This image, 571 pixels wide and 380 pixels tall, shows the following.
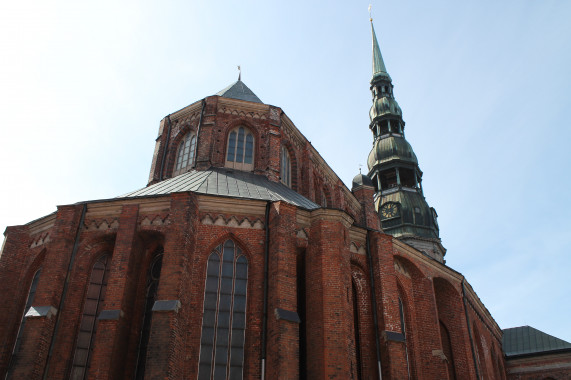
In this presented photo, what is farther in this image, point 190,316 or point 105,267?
point 105,267

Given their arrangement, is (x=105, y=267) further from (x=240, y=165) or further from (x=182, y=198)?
(x=240, y=165)

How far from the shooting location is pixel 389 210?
3934cm

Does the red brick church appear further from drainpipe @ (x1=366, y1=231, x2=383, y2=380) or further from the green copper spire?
the green copper spire

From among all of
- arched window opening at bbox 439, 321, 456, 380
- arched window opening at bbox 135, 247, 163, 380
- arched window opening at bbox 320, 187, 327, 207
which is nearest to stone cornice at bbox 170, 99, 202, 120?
arched window opening at bbox 320, 187, 327, 207

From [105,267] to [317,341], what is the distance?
273 inches

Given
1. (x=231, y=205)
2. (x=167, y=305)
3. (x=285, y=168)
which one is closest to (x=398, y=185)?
(x=285, y=168)

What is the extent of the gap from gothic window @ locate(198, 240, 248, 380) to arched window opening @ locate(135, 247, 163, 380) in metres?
1.57

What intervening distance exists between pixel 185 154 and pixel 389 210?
71.2ft

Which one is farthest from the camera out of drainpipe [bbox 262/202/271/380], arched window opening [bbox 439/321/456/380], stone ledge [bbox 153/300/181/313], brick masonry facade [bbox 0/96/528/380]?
arched window opening [bbox 439/321/456/380]

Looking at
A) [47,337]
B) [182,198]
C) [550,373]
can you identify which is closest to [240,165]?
[182,198]

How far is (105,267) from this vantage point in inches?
602

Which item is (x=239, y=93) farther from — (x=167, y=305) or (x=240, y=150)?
(x=167, y=305)

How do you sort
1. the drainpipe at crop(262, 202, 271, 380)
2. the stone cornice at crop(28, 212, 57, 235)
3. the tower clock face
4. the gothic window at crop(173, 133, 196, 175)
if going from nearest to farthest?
the drainpipe at crop(262, 202, 271, 380)
the stone cornice at crop(28, 212, 57, 235)
the gothic window at crop(173, 133, 196, 175)
the tower clock face

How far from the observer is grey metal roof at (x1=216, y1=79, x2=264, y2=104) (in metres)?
23.9
